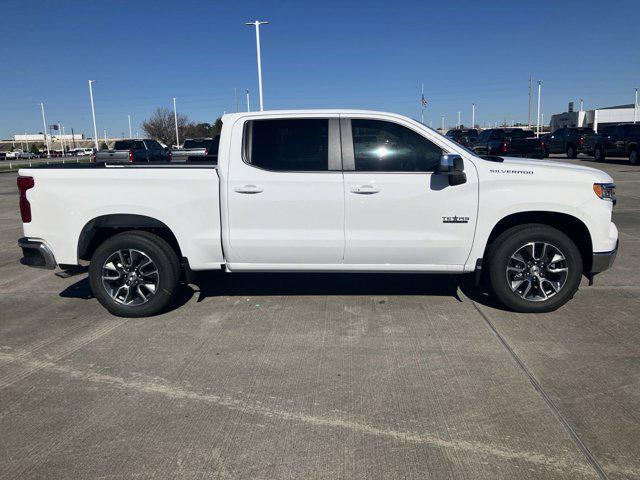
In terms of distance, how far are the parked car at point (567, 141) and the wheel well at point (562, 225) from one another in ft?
92.0

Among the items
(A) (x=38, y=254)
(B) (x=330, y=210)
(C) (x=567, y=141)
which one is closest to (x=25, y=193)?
(A) (x=38, y=254)

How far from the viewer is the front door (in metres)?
5.06

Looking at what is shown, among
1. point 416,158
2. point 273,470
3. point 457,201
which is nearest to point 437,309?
point 457,201

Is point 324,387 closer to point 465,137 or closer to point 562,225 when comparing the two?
point 562,225

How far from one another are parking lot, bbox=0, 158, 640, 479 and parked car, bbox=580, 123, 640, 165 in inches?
874

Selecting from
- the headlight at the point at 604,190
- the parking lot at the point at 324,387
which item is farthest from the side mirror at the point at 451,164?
the parking lot at the point at 324,387

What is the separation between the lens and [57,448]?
3166 millimetres

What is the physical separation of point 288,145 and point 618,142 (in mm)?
Result: 25312

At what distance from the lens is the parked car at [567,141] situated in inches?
1246

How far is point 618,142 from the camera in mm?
25641

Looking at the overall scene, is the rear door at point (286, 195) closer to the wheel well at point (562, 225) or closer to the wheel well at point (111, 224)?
the wheel well at point (111, 224)

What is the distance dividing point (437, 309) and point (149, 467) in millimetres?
3352

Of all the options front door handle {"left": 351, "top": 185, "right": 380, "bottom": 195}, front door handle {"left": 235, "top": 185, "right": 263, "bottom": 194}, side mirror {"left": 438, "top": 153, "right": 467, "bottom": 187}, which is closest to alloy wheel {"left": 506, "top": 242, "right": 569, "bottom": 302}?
side mirror {"left": 438, "top": 153, "right": 467, "bottom": 187}

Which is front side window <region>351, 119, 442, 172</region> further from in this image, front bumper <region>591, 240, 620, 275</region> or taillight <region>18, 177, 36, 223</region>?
taillight <region>18, 177, 36, 223</region>
